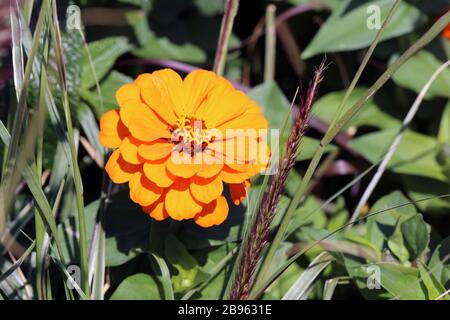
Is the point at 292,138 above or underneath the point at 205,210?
above

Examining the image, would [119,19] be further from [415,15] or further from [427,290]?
[427,290]

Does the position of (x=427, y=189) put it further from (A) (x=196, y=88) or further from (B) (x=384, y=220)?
(A) (x=196, y=88)

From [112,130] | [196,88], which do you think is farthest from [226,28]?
[112,130]

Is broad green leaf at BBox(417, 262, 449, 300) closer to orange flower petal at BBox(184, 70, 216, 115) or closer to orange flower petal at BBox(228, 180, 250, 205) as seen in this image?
orange flower petal at BBox(228, 180, 250, 205)

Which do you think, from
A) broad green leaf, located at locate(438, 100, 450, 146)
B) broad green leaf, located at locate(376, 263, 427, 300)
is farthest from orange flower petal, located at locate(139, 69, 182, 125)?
broad green leaf, located at locate(438, 100, 450, 146)

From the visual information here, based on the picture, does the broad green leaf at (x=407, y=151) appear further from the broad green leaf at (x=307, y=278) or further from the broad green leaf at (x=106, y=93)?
the broad green leaf at (x=106, y=93)

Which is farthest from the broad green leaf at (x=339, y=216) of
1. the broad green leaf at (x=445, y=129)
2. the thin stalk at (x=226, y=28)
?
the thin stalk at (x=226, y=28)

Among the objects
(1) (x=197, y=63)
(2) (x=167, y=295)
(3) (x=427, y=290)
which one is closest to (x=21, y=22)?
(2) (x=167, y=295)
